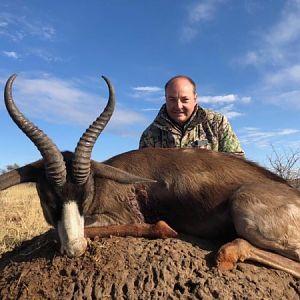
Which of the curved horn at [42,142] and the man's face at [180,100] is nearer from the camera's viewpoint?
the curved horn at [42,142]

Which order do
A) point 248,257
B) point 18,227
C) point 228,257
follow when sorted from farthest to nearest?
point 18,227, point 248,257, point 228,257

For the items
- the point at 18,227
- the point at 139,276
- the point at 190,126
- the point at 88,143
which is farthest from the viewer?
the point at 18,227

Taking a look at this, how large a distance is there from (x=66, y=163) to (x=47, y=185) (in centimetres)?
29

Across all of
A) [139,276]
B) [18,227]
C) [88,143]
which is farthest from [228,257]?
[18,227]

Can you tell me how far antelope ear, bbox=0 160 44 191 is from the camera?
475 cm

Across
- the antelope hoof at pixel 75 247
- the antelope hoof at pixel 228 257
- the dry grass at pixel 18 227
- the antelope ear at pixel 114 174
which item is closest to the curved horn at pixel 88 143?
the antelope ear at pixel 114 174

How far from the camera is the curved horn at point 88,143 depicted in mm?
4695

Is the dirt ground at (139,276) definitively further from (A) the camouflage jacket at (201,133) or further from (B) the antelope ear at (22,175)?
(A) the camouflage jacket at (201,133)

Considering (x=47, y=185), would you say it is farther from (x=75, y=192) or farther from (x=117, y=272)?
(x=117, y=272)

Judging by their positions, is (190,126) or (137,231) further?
(190,126)

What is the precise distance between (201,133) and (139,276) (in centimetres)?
384

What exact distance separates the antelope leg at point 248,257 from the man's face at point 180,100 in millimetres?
3362

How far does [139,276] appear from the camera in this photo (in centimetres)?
410

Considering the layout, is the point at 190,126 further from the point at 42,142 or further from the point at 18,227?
the point at 18,227
